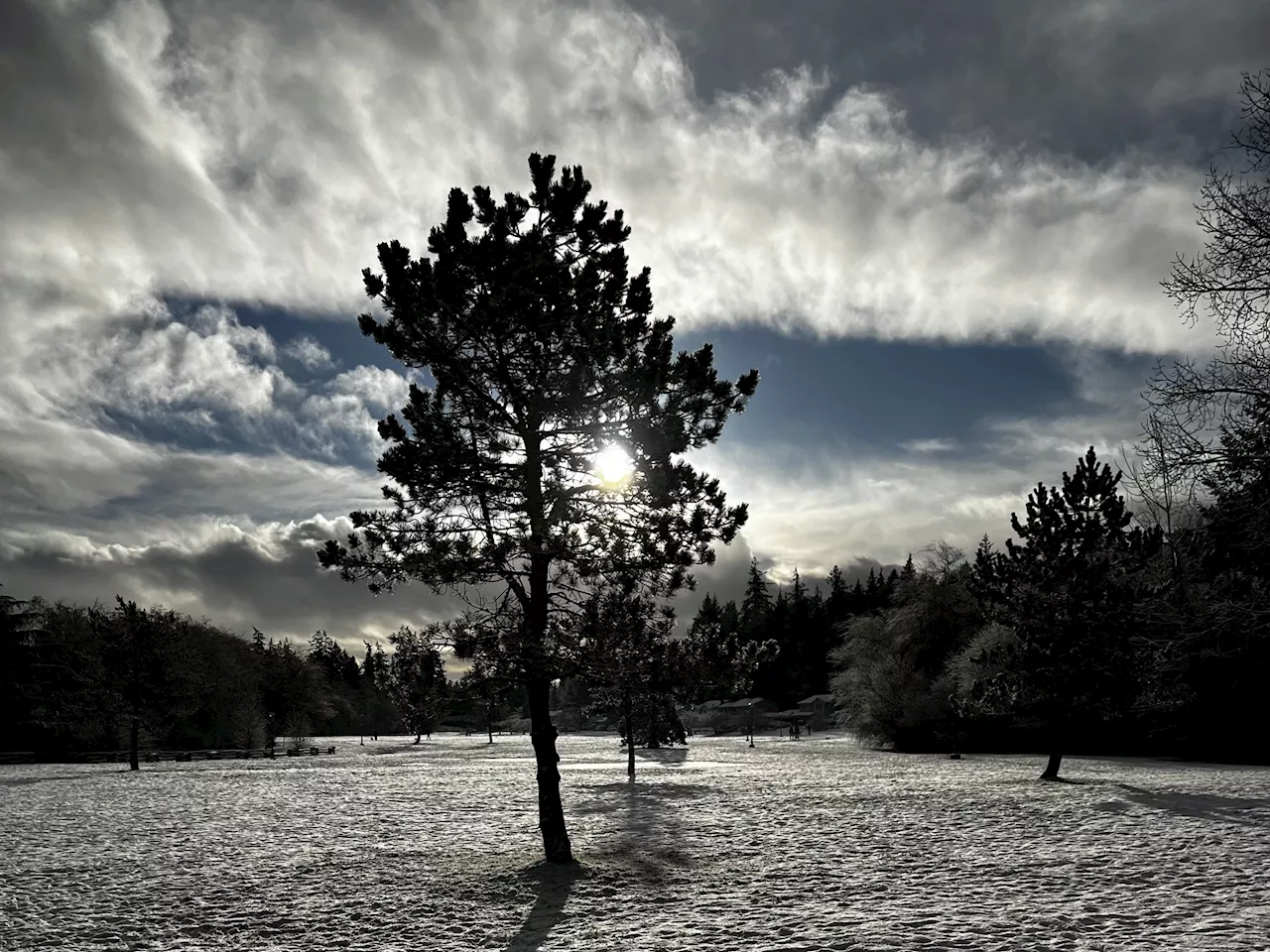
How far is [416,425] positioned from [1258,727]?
39.8 meters

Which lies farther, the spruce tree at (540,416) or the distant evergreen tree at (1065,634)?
the distant evergreen tree at (1065,634)

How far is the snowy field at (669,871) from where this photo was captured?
946 centimetres

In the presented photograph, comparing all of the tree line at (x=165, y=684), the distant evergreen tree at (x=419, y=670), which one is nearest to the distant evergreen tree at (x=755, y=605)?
the tree line at (x=165, y=684)

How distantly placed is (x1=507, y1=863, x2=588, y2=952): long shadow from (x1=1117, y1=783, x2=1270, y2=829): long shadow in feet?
42.5

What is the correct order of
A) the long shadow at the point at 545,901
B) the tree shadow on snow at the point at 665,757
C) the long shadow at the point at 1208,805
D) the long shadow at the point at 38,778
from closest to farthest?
the long shadow at the point at 545,901 → the long shadow at the point at 1208,805 → the long shadow at the point at 38,778 → the tree shadow on snow at the point at 665,757

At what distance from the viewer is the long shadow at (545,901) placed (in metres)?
9.43

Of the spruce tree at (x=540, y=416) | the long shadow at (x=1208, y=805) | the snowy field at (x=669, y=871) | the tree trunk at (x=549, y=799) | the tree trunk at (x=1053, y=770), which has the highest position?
the spruce tree at (x=540, y=416)

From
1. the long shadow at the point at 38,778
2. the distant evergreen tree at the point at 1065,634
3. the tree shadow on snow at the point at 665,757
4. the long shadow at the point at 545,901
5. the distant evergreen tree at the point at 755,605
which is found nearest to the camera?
the long shadow at the point at 545,901

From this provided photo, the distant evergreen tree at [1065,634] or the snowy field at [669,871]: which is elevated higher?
the distant evergreen tree at [1065,634]

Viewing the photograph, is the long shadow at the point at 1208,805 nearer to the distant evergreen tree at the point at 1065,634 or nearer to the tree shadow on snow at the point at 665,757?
the distant evergreen tree at the point at 1065,634

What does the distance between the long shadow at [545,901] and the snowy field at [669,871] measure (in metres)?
0.06

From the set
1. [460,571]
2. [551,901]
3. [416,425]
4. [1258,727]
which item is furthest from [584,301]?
[1258,727]

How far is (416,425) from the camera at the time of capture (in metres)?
14.2

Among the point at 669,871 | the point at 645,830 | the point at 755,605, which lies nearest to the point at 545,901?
the point at 669,871
